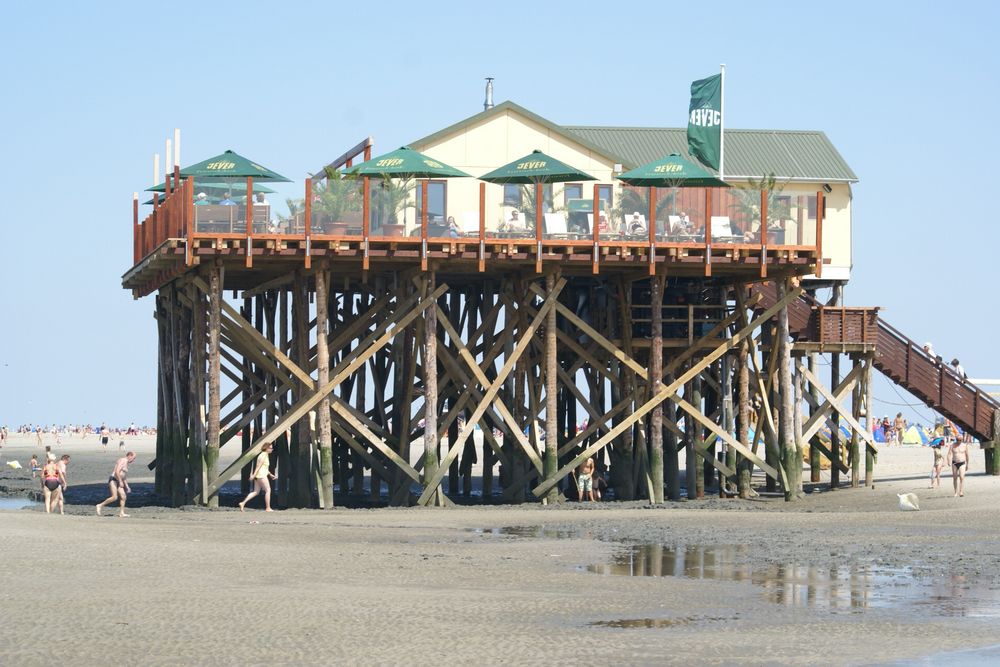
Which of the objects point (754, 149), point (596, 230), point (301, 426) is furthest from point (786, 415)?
point (754, 149)

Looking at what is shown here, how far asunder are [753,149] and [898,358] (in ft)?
28.7

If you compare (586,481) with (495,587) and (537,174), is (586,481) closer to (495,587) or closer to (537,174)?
(537,174)

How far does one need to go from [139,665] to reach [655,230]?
19.6 metres

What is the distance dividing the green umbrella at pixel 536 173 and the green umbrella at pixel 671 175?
132 cm

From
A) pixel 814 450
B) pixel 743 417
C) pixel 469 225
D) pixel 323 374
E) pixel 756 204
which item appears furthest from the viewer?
pixel 814 450

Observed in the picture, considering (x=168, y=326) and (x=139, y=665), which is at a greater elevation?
(x=168, y=326)

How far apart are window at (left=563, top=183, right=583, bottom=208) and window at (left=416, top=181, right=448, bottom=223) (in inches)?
92.1

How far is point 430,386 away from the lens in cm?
3161

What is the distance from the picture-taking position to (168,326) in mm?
38500

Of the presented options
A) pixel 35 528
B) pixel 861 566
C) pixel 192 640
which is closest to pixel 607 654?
pixel 192 640

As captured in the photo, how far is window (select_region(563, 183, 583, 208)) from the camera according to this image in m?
31.9

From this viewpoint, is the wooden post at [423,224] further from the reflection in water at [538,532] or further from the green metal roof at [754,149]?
the green metal roof at [754,149]

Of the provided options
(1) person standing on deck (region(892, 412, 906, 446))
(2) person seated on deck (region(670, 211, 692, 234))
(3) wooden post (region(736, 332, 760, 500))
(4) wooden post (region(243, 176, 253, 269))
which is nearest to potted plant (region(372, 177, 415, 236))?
(4) wooden post (region(243, 176, 253, 269))

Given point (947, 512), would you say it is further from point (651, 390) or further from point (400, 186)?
point (400, 186)
